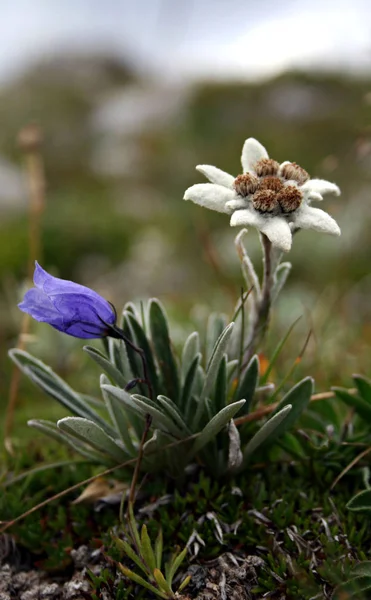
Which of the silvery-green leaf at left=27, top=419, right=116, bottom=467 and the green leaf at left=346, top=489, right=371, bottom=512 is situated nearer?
the green leaf at left=346, top=489, right=371, bottom=512

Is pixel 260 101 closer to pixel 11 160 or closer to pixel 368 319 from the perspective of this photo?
pixel 11 160

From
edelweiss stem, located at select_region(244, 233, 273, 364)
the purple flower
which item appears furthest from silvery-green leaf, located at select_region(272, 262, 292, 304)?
the purple flower

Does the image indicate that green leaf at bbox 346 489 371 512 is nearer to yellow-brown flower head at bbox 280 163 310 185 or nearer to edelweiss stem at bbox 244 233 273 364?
edelweiss stem at bbox 244 233 273 364

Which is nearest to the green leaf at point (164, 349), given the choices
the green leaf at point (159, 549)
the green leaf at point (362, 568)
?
the green leaf at point (159, 549)

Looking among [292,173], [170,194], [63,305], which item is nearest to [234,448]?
[63,305]

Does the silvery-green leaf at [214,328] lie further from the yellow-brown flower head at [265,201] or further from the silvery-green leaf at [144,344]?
the yellow-brown flower head at [265,201]

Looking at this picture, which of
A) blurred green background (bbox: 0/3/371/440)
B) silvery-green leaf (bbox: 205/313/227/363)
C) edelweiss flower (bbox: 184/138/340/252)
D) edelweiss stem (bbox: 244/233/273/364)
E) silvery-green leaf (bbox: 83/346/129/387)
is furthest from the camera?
blurred green background (bbox: 0/3/371/440)

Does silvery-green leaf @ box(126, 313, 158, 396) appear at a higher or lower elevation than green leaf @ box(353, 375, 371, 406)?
higher
